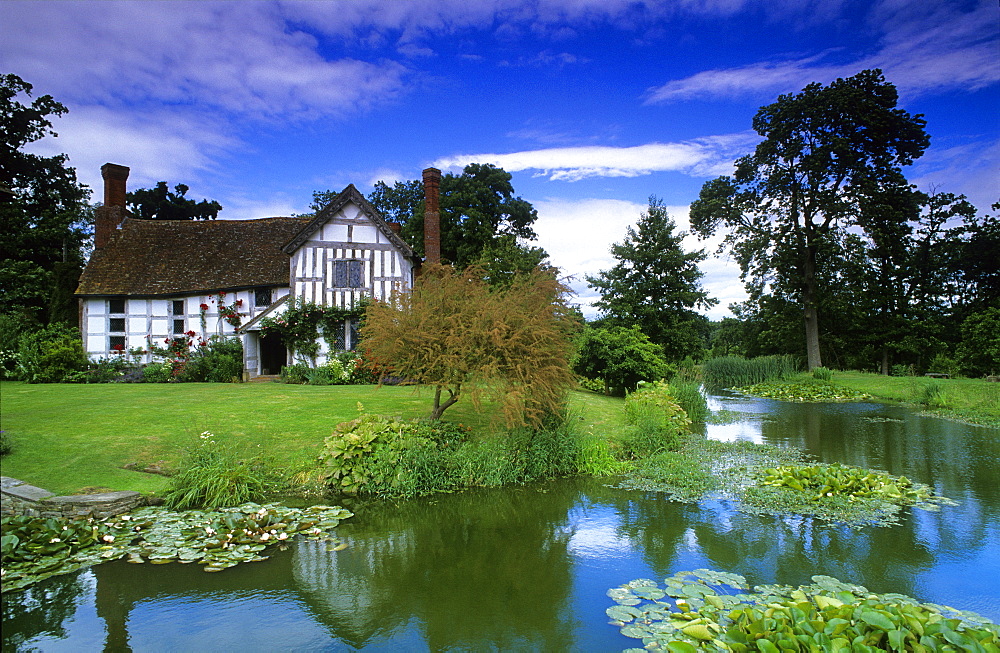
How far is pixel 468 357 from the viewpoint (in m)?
9.39

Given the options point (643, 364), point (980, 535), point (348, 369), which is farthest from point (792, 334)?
point (980, 535)

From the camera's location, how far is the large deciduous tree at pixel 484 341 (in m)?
9.33

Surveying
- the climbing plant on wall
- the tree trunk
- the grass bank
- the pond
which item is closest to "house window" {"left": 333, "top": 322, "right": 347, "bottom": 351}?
the climbing plant on wall

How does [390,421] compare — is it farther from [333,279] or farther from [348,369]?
[333,279]

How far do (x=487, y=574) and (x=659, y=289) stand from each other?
2554cm

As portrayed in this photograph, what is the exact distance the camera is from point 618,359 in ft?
60.3

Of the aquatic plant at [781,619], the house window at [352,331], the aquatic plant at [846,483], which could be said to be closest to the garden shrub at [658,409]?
the aquatic plant at [846,483]

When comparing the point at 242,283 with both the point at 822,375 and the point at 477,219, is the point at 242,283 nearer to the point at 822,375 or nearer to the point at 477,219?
the point at 477,219

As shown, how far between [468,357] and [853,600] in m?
6.07

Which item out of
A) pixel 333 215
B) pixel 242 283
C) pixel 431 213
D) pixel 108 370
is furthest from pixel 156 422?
pixel 431 213

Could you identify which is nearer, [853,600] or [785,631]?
[785,631]

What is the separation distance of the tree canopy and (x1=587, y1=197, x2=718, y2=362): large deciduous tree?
29.0 meters

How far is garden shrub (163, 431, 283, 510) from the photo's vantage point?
8.09 metres

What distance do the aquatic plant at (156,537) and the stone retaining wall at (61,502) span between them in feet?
0.63
